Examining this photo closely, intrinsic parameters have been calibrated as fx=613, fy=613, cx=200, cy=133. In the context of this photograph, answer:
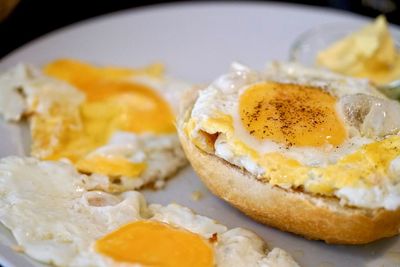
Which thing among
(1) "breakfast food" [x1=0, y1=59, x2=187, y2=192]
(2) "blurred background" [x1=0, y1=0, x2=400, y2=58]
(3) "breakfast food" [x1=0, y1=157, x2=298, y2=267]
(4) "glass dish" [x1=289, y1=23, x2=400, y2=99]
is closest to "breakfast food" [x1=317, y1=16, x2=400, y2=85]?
(4) "glass dish" [x1=289, y1=23, x2=400, y2=99]

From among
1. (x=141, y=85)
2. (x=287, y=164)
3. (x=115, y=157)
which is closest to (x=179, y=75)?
(x=141, y=85)

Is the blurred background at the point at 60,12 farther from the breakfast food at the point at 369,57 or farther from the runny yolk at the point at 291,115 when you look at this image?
the runny yolk at the point at 291,115

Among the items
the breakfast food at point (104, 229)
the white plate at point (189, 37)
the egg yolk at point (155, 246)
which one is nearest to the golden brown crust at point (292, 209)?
the breakfast food at point (104, 229)

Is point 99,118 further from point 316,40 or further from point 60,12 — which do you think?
point 60,12

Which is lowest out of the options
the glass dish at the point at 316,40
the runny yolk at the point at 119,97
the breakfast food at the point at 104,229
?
the breakfast food at the point at 104,229

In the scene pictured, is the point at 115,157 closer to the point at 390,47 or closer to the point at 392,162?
the point at 392,162

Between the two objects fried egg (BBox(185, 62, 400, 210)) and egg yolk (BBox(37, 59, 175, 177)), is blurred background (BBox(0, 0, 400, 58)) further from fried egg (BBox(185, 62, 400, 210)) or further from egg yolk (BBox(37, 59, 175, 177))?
fried egg (BBox(185, 62, 400, 210))

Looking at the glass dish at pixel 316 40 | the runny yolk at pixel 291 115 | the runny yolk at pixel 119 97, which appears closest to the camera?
the runny yolk at pixel 291 115
